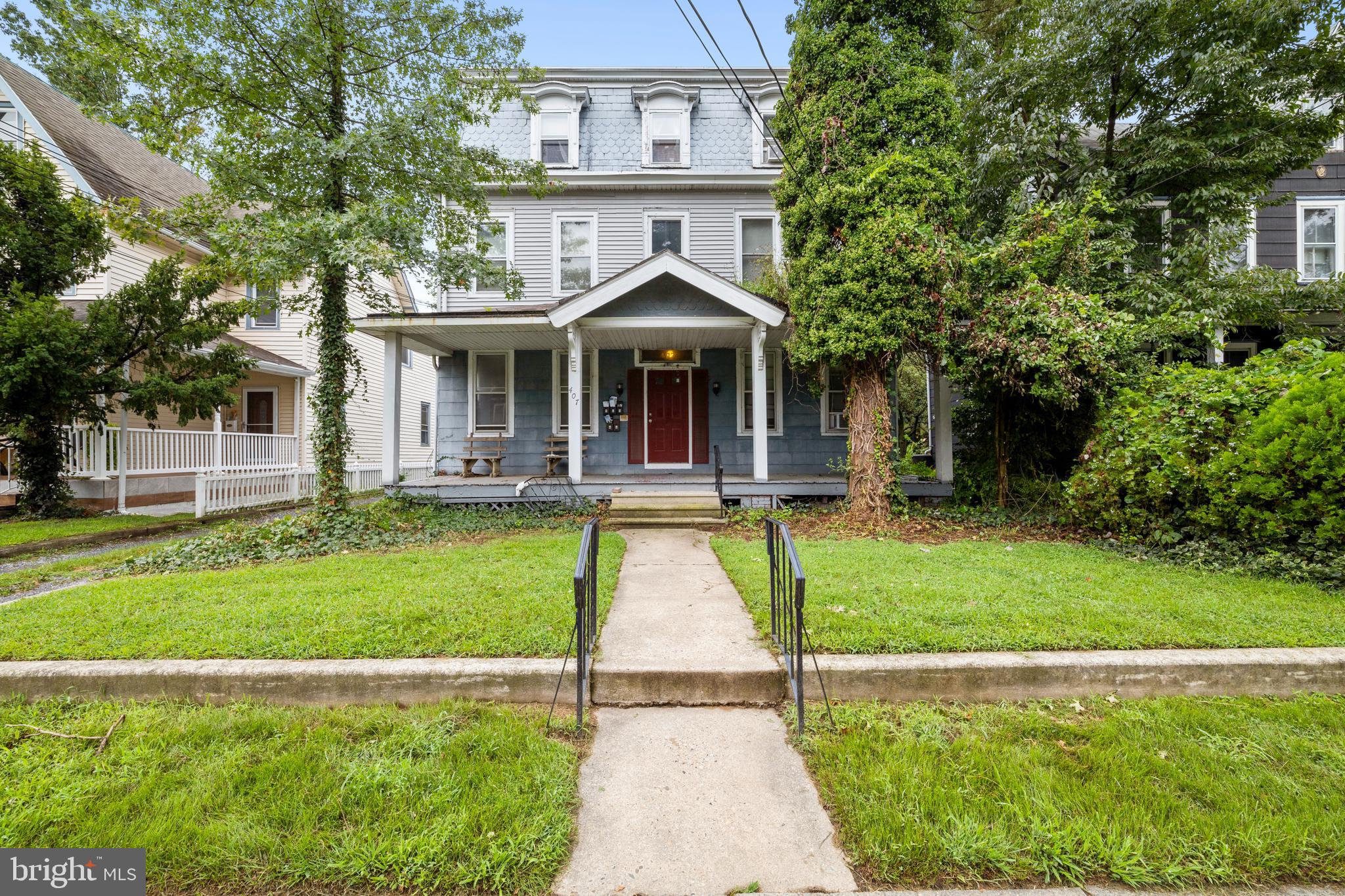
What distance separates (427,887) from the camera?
190 cm

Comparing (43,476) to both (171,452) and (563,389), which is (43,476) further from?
(563,389)

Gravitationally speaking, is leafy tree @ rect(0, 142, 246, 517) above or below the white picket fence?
above

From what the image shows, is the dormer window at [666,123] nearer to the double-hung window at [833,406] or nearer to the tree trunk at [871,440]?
the double-hung window at [833,406]

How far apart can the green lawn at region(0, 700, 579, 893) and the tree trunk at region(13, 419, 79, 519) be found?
9.65 metres

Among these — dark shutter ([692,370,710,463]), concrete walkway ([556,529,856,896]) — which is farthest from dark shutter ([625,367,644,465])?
concrete walkway ([556,529,856,896])

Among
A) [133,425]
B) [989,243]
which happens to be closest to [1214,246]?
[989,243]

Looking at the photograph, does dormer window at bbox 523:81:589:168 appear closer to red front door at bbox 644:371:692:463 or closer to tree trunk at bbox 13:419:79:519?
red front door at bbox 644:371:692:463

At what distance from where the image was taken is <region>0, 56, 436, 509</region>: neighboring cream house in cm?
1048

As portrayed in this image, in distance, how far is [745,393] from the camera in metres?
12.0

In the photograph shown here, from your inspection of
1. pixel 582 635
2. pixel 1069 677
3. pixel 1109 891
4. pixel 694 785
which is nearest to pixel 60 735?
pixel 582 635

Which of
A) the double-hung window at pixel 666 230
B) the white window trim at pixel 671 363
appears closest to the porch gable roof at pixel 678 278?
the white window trim at pixel 671 363

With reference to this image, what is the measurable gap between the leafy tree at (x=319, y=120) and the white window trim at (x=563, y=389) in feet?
12.1

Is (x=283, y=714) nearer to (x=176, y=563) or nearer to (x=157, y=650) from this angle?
(x=157, y=650)

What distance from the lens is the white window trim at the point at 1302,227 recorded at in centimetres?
1225
